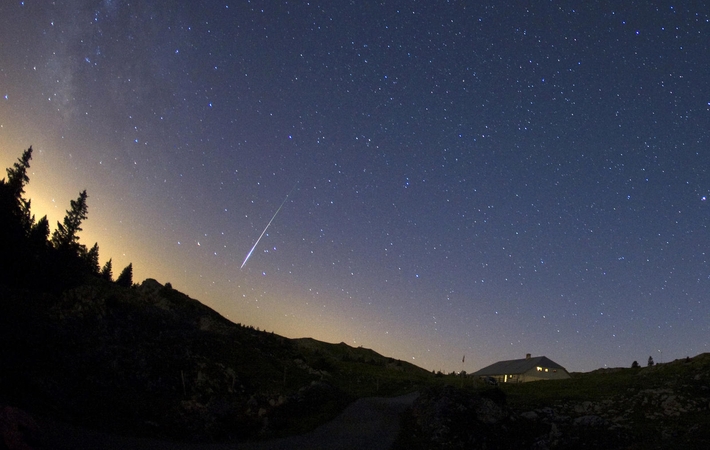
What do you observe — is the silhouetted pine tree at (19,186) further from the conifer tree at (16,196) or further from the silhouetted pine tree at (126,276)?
the silhouetted pine tree at (126,276)

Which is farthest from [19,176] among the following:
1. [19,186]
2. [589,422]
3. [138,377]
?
[589,422]

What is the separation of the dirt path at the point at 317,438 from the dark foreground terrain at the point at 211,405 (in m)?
0.10

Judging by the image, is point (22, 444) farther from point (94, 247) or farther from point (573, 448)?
point (94, 247)

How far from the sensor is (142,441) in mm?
19625

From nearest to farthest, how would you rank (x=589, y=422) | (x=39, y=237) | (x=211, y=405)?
(x=211, y=405)
(x=589, y=422)
(x=39, y=237)

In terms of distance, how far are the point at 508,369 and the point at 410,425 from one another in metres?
70.1

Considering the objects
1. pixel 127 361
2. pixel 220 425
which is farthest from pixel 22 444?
pixel 127 361

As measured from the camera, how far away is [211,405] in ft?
90.4

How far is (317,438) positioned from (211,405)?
28.2 feet

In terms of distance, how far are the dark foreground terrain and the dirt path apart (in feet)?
0.33

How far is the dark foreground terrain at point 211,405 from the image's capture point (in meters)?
20.1

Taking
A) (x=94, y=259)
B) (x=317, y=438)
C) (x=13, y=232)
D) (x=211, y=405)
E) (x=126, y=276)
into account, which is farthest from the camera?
(x=126, y=276)

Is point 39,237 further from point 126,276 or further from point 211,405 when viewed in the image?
point 126,276

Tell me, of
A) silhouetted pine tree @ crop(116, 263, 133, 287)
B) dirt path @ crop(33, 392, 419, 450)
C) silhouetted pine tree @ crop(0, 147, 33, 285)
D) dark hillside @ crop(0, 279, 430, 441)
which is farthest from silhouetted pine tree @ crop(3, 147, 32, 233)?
silhouetted pine tree @ crop(116, 263, 133, 287)
